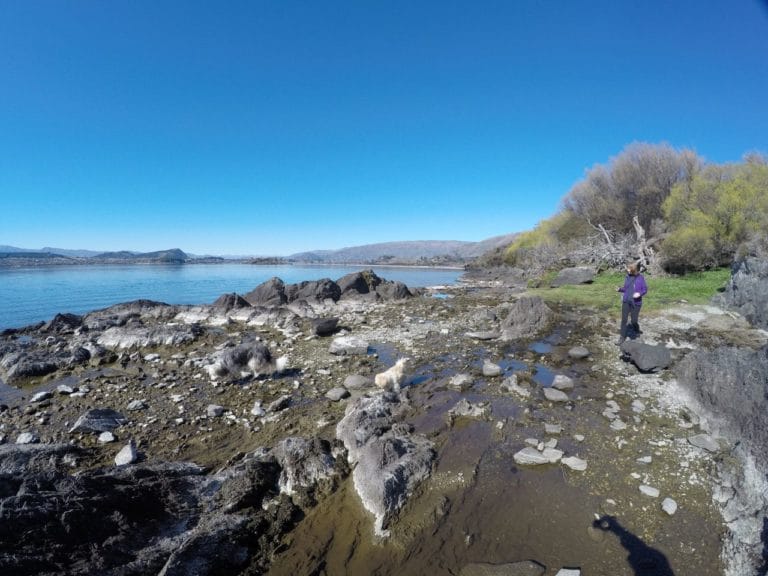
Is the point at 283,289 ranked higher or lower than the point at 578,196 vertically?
lower

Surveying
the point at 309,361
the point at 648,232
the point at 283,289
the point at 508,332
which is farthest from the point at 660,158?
the point at 309,361

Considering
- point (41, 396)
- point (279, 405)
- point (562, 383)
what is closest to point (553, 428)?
point (562, 383)

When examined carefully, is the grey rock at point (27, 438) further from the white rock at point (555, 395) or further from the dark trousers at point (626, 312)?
the dark trousers at point (626, 312)

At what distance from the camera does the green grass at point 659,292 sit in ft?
53.9

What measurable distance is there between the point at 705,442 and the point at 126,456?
32.5ft

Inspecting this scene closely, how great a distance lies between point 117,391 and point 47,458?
406 cm

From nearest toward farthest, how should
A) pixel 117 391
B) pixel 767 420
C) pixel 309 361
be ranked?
pixel 767 420, pixel 117 391, pixel 309 361

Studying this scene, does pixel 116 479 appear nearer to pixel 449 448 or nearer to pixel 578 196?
pixel 449 448

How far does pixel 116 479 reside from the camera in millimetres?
4586

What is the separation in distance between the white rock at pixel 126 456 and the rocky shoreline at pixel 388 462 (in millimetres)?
34

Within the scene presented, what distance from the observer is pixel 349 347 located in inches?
487

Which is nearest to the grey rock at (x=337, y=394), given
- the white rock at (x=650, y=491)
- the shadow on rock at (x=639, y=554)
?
the shadow on rock at (x=639, y=554)

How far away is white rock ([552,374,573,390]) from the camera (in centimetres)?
830

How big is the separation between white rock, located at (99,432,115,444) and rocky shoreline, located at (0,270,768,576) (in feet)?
0.09
